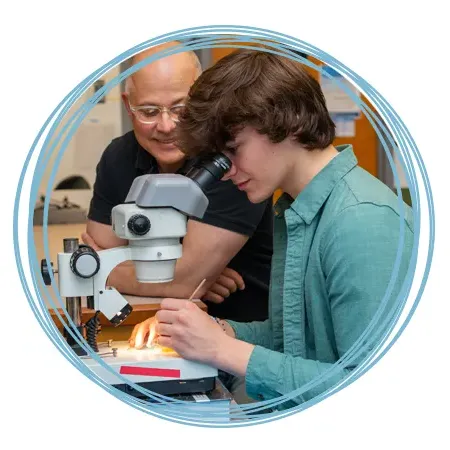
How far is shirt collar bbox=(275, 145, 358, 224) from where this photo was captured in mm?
1563

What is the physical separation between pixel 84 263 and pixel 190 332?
0.28 meters

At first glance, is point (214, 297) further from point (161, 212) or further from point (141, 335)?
point (161, 212)

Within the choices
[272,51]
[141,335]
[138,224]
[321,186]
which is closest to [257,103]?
[272,51]

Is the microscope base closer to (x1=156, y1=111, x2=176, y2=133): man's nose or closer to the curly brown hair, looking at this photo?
the curly brown hair

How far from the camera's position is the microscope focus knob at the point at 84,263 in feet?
4.86

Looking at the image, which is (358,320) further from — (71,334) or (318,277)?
(71,334)

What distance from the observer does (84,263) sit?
4.87 feet

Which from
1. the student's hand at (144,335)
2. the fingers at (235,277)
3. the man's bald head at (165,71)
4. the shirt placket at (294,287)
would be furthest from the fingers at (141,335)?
the man's bald head at (165,71)

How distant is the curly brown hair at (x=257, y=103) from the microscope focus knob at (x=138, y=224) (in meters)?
0.26

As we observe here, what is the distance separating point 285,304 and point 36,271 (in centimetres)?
56

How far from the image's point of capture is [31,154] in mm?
1342

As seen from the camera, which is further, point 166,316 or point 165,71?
point 165,71

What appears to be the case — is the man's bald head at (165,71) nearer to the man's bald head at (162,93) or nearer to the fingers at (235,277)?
the man's bald head at (162,93)

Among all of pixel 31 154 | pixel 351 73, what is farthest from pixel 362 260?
pixel 31 154
